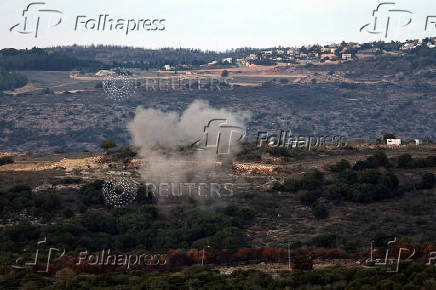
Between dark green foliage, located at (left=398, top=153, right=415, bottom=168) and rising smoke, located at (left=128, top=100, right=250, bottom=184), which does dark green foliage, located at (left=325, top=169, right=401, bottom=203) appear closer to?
dark green foliage, located at (left=398, top=153, right=415, bottom=168)

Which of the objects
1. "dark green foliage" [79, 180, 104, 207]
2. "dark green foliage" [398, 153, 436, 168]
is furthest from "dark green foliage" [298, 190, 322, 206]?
"dark green foliage" [79, 180, 104, 207]

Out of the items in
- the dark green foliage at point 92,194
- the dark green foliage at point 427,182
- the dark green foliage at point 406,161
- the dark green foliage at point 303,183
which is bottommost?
the dark green foliage at point 92,194

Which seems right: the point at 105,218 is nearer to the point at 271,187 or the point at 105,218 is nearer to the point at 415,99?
the point at 271,187

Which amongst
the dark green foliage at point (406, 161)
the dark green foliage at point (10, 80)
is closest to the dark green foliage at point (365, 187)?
the dark green foliage at point (406, 161)

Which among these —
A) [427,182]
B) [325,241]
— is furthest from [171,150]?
[325,241]

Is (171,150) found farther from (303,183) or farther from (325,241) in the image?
(325,241)
